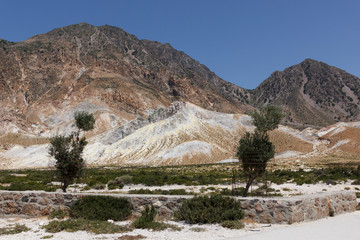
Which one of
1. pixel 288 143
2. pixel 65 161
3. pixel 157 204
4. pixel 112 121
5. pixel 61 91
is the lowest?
pixel 157 204

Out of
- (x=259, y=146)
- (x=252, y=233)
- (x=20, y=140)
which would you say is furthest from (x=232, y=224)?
(x=20, y=140)

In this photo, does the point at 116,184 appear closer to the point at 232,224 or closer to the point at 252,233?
the point at 232,224

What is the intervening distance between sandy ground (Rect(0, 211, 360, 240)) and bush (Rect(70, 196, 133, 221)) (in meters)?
1.52

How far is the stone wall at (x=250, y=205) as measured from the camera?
10.4 meters

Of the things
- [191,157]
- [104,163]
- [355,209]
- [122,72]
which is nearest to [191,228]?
[355,209]

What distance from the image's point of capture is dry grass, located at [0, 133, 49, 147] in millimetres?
109625

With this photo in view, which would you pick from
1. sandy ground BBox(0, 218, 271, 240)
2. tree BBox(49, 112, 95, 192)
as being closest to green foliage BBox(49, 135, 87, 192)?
tree BBox(49, 112, 95, 192)

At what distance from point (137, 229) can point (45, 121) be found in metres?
139

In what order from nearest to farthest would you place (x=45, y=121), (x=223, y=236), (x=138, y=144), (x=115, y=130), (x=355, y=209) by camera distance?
(x=223, y=236) → (x=355, y=209) → (x=138, y=144) → (x=115, y=130) → (x=45, y=121)

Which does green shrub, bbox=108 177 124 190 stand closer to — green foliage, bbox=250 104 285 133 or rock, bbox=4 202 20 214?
rock, bbox=4 202 20 214

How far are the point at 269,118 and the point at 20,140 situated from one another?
4548 inches

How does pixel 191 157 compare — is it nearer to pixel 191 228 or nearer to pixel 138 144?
pixel 138 144

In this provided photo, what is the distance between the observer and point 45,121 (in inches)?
5320

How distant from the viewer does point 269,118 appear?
18.6 m
